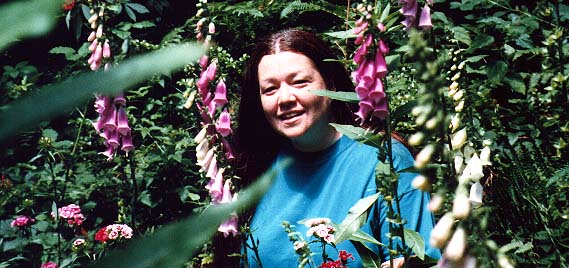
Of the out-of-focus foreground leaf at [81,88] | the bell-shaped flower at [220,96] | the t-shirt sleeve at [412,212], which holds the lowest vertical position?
Answer: the t-shirt sleeve at [412,212]

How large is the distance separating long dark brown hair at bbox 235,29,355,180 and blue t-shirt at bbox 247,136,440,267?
15 centimetres

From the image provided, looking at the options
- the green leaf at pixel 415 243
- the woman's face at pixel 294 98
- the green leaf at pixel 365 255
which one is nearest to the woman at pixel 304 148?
the woman's face at pixel 294 98

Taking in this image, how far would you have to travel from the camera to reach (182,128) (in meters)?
3.67

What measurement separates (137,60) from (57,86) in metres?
0.03

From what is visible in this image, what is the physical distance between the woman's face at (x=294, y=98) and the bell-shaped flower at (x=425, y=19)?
993 millimetres

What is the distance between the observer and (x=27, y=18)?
20cm

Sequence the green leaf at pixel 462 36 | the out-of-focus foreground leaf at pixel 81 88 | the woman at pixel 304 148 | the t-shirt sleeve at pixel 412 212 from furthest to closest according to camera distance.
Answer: the green leaf at pixel 462 36 → the woman at pixel 304 148 → the t-shirt sleeve at pixel 412 212 → the out-of-focus foreground leaf at pixel 81 88

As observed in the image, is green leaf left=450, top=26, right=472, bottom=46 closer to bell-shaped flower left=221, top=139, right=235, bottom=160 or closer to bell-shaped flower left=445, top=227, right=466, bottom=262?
bell-shaped flower left=221, top=139, right=235, bottom=160

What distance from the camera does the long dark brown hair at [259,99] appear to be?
2592 mm

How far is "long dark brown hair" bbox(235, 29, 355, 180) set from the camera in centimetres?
259

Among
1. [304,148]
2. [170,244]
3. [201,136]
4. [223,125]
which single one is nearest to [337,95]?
[223,125]

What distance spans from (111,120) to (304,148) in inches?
30.4

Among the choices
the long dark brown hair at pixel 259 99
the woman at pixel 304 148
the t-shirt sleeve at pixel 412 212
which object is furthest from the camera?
the long dark brown hair at pixel 259 99

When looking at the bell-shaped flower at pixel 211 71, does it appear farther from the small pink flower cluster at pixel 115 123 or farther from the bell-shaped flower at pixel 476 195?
the bell-shaped flower at pixel 476 195
